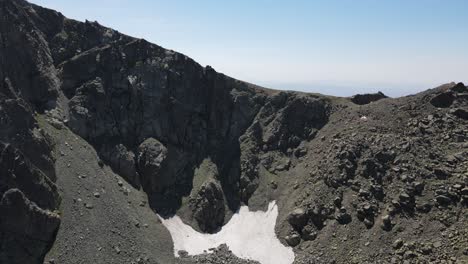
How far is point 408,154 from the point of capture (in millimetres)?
71000

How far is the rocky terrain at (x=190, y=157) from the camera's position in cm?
6056

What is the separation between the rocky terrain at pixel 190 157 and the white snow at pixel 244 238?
139 cm

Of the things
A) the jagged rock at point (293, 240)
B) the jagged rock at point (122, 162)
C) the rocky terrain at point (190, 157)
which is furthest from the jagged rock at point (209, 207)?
the jagged rock at point (293, 240)

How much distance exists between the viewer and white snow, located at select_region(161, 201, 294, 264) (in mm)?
68250

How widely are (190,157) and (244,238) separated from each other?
2071cm

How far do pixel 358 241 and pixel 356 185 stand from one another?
9891 mm

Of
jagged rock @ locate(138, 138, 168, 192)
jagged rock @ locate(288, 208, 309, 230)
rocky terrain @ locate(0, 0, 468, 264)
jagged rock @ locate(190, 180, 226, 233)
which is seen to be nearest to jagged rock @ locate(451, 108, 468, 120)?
rocky terrain @ locate(0, 0, 468, 264)

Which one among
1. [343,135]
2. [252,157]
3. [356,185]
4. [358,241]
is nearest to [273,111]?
[252,157]

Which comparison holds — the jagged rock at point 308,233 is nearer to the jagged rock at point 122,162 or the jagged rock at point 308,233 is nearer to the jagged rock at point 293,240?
the jagged rock at point 293,240

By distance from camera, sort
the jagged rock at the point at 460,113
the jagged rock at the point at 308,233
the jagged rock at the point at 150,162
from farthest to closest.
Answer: the jagged rock at the point at 150,162
the jagged rock at the point at 460,113
the jagged rock at the point at 308,233

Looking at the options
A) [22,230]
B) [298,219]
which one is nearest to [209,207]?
[298,219]

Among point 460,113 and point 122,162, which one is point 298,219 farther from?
point 460,113

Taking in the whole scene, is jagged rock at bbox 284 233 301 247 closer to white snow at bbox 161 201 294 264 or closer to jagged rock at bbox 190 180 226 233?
white snow at bbox 161 201 294 264

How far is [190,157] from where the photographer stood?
8669cm
